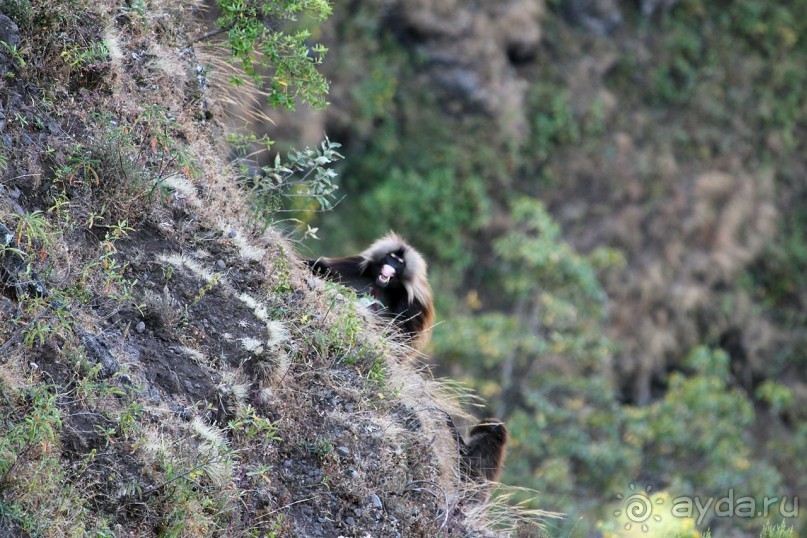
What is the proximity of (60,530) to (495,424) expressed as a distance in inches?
126

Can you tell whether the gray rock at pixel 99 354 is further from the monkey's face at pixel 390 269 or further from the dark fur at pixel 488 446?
the monkey's face at pixel 390 269

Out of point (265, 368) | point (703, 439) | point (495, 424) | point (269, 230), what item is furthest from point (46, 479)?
point (703, 439)

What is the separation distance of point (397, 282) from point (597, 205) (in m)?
12.5

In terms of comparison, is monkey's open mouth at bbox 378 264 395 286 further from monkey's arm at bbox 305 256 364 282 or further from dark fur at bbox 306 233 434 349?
monkey's arm at bbox 305 256 364 282

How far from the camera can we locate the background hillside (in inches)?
523

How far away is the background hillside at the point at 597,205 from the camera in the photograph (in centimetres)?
1328

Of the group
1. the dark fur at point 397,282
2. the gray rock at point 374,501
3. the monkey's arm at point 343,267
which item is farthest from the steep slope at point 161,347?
the dark fur at point 397,282

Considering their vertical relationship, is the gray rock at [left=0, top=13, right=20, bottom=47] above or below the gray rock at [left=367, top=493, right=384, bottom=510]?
above

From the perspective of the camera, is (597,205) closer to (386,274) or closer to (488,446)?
(386,274)

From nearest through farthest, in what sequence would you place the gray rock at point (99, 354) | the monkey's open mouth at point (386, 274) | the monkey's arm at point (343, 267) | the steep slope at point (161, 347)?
1. the steep slope at point (161, 347)
2. the gray rock at point (99, 354)
3. the monkey's arm at point (343, 267)
4. the monkey's open mouth at point (386, 274)

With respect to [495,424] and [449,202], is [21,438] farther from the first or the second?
[449,202]

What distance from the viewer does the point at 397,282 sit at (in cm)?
716

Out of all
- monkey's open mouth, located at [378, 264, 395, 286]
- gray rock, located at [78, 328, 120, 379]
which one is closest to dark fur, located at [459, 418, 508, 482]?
monkey's open mouth, located at [378, 264, 395, 286]

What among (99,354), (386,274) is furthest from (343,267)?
(99,354)
